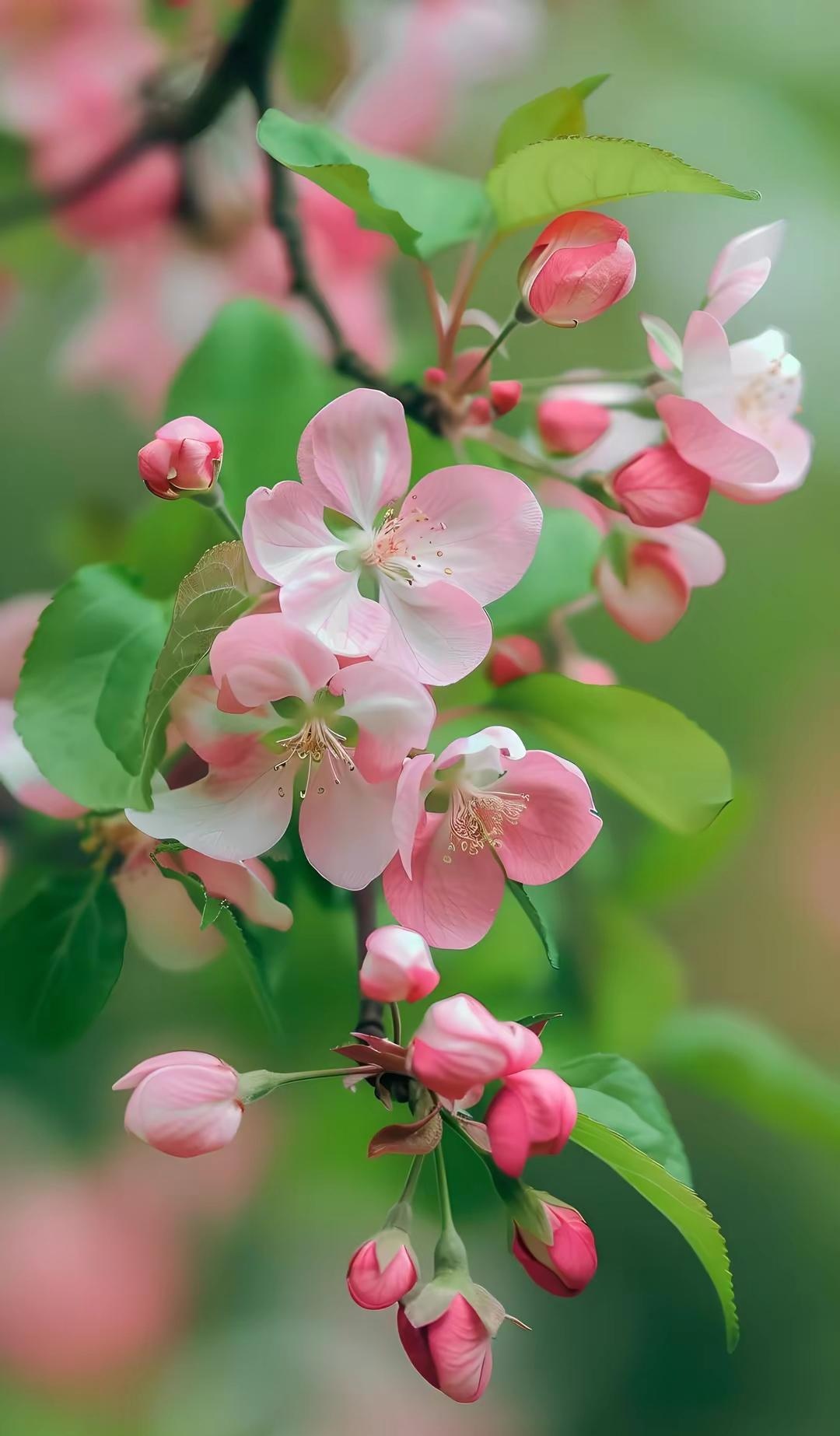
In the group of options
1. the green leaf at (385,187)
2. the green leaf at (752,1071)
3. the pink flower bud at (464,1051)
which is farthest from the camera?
the green leaf at (752,1071)

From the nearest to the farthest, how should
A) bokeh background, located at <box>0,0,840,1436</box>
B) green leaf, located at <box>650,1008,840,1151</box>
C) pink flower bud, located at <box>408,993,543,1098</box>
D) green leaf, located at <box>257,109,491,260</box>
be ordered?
pink flower bud, located at <box>408,993,543,1098</box>
green leaf, located at <box>257,109,491,260</box>
bokeh background, located at <box>0,0,840,1436</box>
green leaf, located at <box>650,1008,840,1151</box>

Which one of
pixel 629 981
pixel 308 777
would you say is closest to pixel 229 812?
pixel 308 777

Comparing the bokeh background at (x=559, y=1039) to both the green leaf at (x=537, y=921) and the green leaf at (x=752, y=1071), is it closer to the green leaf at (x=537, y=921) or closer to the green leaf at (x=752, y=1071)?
the green leaf at (x=752, y=1071)

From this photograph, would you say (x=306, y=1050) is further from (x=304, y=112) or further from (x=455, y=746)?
(x=304, y=112)

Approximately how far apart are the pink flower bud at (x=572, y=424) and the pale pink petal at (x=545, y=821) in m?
0.18

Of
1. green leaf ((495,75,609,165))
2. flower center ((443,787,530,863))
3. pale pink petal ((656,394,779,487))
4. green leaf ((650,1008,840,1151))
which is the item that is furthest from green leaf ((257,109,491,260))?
green leaf ((650,1008,840,1151))

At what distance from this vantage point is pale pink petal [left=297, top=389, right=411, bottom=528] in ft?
1.19

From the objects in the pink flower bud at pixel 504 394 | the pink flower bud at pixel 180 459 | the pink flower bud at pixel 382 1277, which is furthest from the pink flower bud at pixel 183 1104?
the pink flower bud at pixel 504 394

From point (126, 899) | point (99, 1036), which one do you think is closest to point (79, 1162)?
point (99, 1036)

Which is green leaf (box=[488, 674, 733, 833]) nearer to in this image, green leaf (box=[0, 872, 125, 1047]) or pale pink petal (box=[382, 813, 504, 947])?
pale pink petal (box=[382, 813, 504, 947])

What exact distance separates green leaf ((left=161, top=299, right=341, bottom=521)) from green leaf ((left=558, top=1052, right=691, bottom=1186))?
282mm

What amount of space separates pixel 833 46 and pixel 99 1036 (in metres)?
0.87

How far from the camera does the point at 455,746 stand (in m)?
0.35

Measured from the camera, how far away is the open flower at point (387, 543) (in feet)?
1.16
